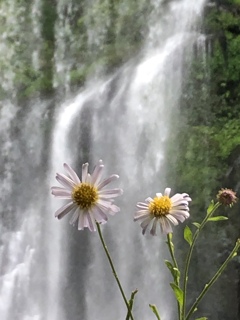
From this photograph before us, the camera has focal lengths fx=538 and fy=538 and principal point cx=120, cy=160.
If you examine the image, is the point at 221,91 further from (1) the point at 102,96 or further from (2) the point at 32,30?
(2) the point at 32,30

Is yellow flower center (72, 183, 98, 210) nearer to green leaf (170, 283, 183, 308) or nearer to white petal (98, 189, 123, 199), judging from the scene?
white petal (98, 189, 123, 199)

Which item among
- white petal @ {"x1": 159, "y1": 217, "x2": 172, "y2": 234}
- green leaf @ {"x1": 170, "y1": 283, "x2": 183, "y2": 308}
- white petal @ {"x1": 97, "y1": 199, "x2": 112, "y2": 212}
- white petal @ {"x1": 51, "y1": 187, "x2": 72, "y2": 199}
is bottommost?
green leaf @ {"x1": 170, "y1": 283, "x2": 183, "y2": 308}

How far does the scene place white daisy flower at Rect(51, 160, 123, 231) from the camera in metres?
0.65

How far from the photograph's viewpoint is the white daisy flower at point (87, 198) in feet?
2.13

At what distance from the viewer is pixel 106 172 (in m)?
0.97

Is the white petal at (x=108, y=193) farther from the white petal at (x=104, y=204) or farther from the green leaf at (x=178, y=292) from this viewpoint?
the green leaf at (x=178, y=292)

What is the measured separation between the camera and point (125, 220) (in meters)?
0.95

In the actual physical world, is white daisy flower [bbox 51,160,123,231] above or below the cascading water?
below

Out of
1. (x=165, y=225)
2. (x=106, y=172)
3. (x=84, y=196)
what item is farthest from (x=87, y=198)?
(x=106, y=172)

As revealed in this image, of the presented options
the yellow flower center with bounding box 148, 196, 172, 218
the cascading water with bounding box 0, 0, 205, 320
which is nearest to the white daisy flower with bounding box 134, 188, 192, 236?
the yellow flower center with bounding box 148, 196, 172, 218

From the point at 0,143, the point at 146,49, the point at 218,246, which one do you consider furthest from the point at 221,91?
the point at 0,143

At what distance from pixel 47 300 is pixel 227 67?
54 centimetres

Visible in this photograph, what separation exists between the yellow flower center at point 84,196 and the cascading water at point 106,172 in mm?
286

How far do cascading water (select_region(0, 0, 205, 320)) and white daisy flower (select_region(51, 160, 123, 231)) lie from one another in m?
0.28
